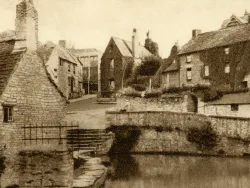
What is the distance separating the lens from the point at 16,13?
57.0ft

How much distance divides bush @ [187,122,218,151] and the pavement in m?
7.28

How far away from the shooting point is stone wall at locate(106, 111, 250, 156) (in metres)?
31.1


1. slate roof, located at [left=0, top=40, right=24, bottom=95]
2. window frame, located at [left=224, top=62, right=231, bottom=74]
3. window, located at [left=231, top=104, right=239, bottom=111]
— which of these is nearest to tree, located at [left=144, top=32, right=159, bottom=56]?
window frame, located at [left=224, top=62, right=231, bottom=74]

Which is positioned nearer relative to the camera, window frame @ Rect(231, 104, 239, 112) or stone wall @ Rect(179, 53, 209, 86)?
window frame @ Rect(231, 104, 239, 112)

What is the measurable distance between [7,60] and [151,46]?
170 ft

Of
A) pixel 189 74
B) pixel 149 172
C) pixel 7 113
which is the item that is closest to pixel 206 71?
pixel 189 74

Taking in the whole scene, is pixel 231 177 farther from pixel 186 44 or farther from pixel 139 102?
pixel 186 44

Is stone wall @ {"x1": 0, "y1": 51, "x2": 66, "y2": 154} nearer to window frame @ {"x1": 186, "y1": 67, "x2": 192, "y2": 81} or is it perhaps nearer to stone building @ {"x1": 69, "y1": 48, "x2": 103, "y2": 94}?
window frame @ {"x1": 186, "y1": 67, "x2": 192, "y2": 81}

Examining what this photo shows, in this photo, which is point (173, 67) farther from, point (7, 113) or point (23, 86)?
point (7, 113)

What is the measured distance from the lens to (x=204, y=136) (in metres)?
32.7

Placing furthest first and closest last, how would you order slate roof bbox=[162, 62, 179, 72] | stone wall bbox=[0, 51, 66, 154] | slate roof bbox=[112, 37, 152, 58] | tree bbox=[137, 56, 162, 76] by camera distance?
slate roof bbox=[112, 37, 152, 58] < tree bbox=[137, 56, 162, 76] < slate roof bbox=[162, 62, 179, 72] < stone wall bbox=[0, 51, 66, 154]

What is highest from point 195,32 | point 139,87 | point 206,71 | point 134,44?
point 195,32

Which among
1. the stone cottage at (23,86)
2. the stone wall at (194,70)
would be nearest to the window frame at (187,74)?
the stone wall at (194,70)

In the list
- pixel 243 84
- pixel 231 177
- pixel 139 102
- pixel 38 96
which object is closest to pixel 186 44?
pixel 243 84
